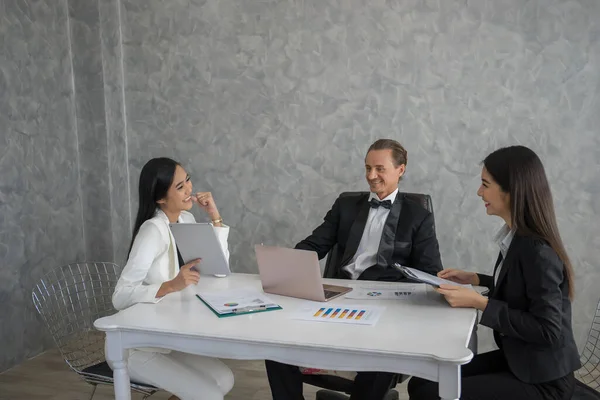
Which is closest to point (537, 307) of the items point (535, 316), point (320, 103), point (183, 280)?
point (535, 316)

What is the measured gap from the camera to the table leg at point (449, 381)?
5.69 feet

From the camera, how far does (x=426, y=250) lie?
9.71 ft

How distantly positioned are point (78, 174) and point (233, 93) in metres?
1.31

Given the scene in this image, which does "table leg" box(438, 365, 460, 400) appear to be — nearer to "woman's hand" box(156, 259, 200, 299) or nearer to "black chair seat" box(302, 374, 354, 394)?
"black chair seat" box(302, 374, 354, 394)

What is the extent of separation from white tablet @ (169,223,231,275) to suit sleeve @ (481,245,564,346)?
3.56 ft

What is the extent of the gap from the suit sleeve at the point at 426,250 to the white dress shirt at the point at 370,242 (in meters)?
0.18

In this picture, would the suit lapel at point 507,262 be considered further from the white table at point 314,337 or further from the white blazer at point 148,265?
the white blazer at point 148,265

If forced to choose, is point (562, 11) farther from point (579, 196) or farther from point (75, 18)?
point (75, 18)

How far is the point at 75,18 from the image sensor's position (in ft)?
14.1

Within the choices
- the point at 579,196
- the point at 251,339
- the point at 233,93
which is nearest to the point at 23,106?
the point at 233,93

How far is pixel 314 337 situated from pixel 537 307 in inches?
28.6

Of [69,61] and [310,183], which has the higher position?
[69,61]

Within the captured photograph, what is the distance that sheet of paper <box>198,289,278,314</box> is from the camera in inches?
88.5

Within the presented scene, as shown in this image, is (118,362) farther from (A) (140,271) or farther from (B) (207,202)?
(B) (207,202)
